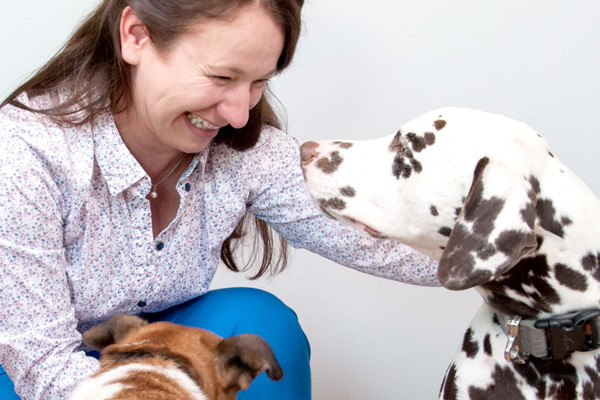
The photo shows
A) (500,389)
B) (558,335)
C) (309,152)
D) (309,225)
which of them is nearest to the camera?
(558,335)

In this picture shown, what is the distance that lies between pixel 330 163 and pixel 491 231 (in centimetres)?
49

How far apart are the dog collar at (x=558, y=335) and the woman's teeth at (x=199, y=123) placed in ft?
3.12

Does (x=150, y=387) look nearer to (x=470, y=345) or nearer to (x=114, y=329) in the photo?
(x=114, y=329)

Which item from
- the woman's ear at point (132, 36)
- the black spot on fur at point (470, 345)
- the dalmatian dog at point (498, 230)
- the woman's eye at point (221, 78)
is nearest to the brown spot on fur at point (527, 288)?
the dalmatian dog at point (498, 230)

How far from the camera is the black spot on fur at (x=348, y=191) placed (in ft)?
5.95

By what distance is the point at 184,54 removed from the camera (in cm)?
192

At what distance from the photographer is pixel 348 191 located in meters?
1.82

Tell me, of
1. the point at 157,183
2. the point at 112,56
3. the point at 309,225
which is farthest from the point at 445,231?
the point at 112,56

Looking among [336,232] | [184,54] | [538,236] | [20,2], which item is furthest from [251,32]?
[20,2]

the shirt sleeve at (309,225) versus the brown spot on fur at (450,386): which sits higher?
the shirt sleeve at (309,225)

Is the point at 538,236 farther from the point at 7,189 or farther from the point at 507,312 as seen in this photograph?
the point at 7,189

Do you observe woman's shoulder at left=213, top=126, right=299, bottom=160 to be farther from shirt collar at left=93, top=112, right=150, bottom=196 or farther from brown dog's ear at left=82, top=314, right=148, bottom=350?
brown dog's ear at left=82, top=314, right=148, bottom=350

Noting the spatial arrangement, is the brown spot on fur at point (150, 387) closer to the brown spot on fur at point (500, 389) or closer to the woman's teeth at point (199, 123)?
the brown spot on fur at point (500, 389)

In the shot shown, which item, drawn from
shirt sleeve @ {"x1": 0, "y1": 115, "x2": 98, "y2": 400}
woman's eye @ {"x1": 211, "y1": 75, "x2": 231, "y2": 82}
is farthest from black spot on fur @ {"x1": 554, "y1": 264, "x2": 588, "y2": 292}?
shirt sleeve @ {"x1": 0, "y1": 115, "x2": 98, "y2": 400}
